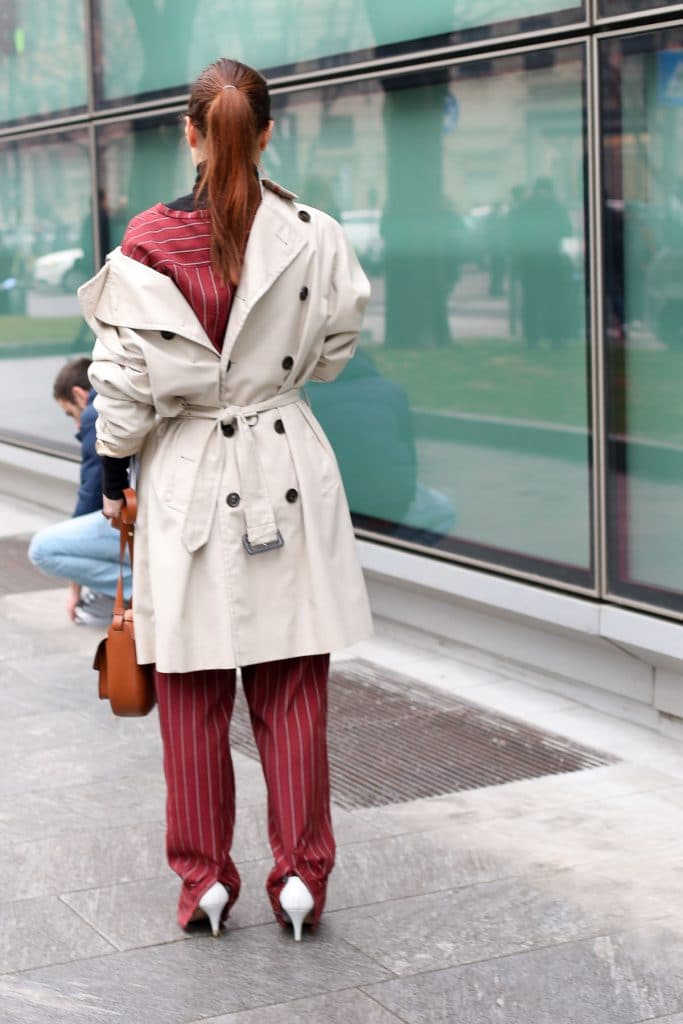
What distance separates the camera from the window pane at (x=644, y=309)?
560 centimetres

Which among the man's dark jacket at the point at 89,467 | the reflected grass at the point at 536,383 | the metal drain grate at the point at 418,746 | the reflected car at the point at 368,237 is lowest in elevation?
the metal drain grate at the point at 418,746

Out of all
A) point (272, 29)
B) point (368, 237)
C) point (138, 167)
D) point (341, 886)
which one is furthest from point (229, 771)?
point (138, 167)

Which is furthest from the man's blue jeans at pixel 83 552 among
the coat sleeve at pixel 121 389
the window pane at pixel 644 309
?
the coat sleeve at pixel 121 389

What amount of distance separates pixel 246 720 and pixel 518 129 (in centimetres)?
243

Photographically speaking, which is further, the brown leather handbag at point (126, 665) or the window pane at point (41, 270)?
the window pane at point (41, 270)

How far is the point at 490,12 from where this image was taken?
6316mm

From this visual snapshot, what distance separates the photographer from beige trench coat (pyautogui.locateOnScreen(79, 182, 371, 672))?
3.98 meters

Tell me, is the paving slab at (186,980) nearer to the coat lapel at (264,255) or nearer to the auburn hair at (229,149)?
the coat lapel at (264,255)

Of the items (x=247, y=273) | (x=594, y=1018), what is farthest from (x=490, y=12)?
(x=594, y=1018)

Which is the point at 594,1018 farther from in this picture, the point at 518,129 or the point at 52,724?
the point at 518,129

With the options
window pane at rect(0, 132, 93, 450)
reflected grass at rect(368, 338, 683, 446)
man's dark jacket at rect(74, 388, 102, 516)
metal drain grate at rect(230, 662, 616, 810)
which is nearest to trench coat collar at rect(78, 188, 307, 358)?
metal drain grate at rect(230, 662, 616, 810)

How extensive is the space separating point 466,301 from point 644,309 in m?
1.14

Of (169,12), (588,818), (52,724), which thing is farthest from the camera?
(169,12)

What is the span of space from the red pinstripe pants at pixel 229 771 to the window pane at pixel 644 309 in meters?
1.94
